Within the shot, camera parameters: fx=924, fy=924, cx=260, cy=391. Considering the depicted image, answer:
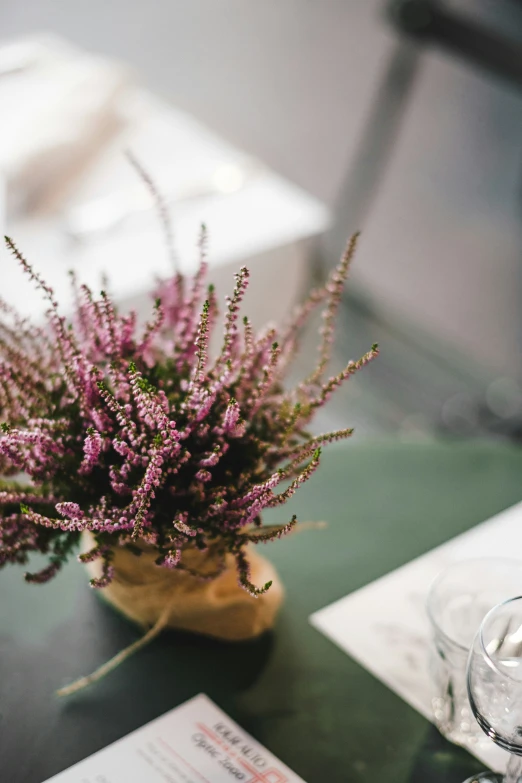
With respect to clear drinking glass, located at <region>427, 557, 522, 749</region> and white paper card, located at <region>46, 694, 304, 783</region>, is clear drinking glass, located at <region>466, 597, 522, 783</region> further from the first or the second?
white paper card, located at <region>46, 694, 304, 783</region>

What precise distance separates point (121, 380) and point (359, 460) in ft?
1.81

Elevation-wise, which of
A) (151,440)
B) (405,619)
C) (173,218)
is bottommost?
(173,218)

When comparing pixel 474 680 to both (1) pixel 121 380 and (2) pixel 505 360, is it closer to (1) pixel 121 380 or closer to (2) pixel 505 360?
(1) pixel 121 380

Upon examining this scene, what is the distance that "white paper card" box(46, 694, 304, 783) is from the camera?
84cm

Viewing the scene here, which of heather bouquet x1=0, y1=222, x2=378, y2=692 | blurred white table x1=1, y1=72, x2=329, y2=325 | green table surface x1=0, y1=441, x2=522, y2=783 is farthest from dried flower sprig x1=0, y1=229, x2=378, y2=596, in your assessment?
blurred white table x1=1, y1=72, x2=329, y2=325

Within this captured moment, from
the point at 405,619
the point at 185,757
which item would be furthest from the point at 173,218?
the point at 185,757

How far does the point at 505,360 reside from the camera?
2.84 m

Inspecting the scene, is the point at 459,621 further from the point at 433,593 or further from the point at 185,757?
the point at 185,757

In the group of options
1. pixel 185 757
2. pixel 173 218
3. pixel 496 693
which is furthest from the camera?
pixel 173 218

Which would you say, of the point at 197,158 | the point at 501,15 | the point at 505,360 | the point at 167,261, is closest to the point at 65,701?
the point at 167,261

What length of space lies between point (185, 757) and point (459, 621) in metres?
0.31

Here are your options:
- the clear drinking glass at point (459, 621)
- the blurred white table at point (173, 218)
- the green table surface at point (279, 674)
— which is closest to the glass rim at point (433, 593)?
the clear drinking glass at point (459, 621)

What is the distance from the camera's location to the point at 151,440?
2.62ft

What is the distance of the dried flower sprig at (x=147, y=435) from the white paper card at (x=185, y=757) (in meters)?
0.18
